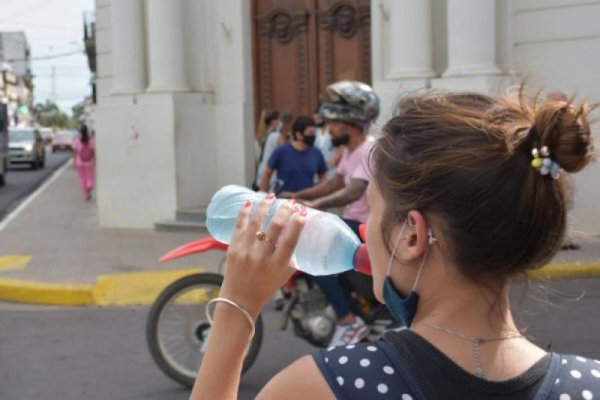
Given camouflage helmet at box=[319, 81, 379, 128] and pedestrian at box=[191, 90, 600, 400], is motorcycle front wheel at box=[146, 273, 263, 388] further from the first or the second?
pedestrian at box=[191, 90, 600, 400]

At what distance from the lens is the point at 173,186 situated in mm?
13422

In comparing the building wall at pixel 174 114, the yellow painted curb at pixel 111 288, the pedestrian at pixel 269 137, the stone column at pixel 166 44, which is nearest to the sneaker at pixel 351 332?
the yellow painted curb at pixel 111 288

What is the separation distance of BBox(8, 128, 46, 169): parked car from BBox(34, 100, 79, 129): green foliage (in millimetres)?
103664

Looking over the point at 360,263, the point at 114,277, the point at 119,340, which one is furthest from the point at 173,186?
the point at 360,263

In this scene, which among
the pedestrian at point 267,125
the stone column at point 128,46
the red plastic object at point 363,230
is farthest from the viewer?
the stone column at point 128,46

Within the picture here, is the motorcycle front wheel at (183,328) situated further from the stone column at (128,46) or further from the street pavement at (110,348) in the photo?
the stone column at (128,46)

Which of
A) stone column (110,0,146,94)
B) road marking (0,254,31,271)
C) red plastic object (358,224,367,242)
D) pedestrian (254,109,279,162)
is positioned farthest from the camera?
stone column (110,0,146,94)

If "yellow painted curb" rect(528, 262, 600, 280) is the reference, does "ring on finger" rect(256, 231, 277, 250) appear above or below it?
above

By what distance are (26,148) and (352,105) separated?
35289 mm

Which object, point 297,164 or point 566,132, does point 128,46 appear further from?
point 566,132

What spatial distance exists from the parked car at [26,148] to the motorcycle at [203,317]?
113 ft

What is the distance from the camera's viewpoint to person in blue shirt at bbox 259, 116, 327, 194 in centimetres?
767

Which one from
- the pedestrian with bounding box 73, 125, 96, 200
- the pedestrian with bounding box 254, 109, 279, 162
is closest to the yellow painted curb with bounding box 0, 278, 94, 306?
the pedestrian with bounding box 254, 109, 279, 162

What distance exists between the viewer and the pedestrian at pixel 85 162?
2086cm
